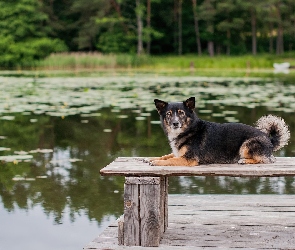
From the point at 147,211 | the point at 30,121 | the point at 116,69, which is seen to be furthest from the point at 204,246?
the point at 116,69

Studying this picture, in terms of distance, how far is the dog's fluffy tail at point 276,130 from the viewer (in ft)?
15.5

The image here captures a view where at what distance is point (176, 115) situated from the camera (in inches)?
170

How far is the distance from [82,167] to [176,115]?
3.38 meters

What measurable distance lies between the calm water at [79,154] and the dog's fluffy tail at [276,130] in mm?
1420

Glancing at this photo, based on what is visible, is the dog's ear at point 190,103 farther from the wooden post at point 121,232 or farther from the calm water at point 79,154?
the calm water at point 79,154

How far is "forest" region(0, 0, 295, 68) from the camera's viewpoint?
163ft

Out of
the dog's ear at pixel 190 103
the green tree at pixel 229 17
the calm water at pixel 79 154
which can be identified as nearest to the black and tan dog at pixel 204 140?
the dog's ear at pixel 190 103

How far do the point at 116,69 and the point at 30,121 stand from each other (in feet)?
90.6

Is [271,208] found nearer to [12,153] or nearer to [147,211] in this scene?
[147,211]

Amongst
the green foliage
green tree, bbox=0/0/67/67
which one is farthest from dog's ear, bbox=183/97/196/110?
the green foliage

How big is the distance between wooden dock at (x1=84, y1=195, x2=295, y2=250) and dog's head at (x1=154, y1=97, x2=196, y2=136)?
0.72 m

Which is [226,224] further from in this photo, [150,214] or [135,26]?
[135,26]

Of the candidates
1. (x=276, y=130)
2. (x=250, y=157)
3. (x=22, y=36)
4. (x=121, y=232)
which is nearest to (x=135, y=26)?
(x=22, y=36)

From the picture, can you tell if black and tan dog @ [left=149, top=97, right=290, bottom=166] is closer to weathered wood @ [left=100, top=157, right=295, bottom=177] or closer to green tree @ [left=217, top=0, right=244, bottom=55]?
weathered wood @ [left=100, top=157, right=295, bottom=177]
